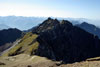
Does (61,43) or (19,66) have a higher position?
(19,66)

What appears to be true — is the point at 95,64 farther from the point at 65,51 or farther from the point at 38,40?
the point at 65,51

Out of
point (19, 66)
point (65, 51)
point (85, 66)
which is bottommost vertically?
point (65, 51)

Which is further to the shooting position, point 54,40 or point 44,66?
point 54,40

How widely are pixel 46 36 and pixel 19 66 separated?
136 meters

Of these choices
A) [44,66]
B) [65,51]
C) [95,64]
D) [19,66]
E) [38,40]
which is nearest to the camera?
[95,64]

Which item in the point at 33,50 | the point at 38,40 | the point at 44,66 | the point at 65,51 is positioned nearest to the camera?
the point at 44,66

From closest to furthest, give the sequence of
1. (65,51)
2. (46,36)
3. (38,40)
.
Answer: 1. (38,40)
2. (46,36)
3. (65,51)

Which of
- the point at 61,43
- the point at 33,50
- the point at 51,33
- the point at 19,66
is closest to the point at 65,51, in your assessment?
the point at 61,43

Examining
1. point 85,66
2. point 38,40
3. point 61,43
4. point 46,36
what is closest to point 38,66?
point 85,66

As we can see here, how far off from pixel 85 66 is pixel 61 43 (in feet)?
535

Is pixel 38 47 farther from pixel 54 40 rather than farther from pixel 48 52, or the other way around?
pixel 54 40

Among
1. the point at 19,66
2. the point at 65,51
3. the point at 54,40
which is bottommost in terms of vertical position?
the point at 65,51

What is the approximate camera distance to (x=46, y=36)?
181 metres

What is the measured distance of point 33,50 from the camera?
127m
